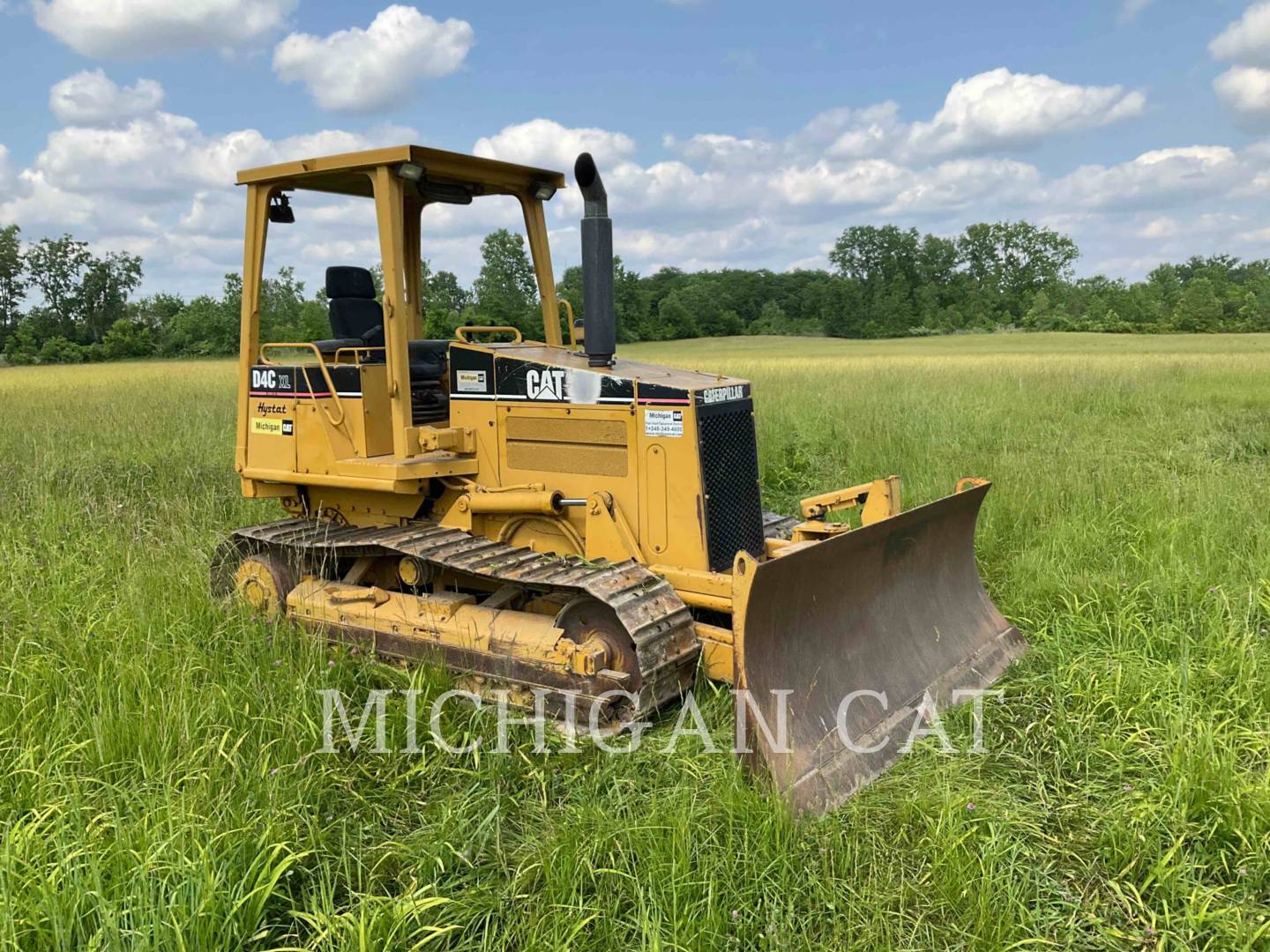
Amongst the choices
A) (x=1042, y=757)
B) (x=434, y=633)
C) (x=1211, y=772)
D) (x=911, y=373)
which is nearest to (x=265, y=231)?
(x=434, y=633)

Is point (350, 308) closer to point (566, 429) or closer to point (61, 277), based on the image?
point (566, 429)

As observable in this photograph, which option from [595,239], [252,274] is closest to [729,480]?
[595,239]

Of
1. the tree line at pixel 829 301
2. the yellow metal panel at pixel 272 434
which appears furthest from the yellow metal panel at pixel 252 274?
the tree line at pixel 829 301

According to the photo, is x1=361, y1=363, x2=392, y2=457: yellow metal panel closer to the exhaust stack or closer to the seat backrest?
the seat backrest

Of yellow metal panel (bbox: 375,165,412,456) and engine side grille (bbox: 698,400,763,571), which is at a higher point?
yellow metal panel (bbox: 375,165,412,456)

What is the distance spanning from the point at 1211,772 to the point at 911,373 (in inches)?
637

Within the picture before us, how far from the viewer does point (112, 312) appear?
56.1 meters

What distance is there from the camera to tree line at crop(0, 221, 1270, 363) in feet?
156

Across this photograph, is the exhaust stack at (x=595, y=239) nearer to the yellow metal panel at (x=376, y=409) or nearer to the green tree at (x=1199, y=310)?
the yellow metal panel at (x=376, y=409)

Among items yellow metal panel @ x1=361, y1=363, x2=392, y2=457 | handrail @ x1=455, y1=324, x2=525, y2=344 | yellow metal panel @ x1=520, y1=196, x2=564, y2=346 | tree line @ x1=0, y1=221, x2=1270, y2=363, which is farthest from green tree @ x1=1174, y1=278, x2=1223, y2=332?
yellow metal panel @ x1=361, y1=363, x2=392, y2=457

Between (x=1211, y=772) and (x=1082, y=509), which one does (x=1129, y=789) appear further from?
(x=1082, y=509)

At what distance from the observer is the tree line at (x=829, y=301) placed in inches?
1866

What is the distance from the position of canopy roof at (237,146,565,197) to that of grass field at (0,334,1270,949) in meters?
2.41

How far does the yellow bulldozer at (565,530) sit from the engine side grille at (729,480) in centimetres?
2
